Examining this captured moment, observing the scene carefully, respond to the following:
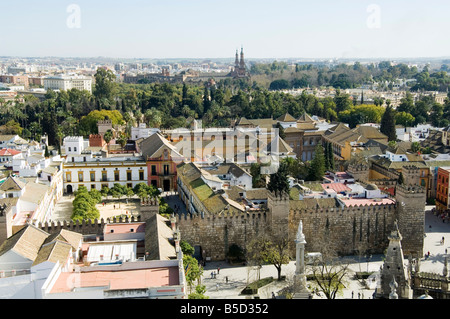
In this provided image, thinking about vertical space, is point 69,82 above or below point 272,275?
above

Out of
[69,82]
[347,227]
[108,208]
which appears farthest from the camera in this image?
[69,82]

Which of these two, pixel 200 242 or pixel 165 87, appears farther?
pixel 165 87

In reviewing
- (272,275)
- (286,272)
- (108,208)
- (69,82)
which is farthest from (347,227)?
(69,82)

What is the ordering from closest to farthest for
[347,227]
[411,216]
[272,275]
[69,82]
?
[272,275] < [411,216] < [347,227] < [69,82]

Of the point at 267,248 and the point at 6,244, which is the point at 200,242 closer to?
the point at 267,248

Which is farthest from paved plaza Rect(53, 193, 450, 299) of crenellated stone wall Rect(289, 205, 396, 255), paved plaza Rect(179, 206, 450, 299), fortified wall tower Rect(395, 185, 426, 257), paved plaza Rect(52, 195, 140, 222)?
paved plaza Rect(52, 195, 140, 222)

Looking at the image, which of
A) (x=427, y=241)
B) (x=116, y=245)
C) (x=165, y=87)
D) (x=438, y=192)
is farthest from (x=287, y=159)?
(x=165, y=87)

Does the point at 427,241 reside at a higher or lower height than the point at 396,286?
lower

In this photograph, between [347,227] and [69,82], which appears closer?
[347,227]

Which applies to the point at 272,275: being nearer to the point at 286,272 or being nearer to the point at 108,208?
the point at 286,272
